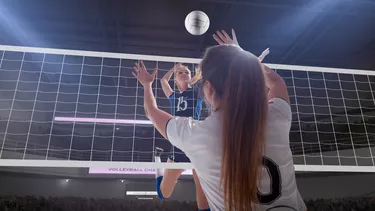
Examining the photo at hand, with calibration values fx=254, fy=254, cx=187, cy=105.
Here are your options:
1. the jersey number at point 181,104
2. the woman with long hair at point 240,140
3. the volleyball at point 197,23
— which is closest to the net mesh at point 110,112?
the volleyball at point 197,23

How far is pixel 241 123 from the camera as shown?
662 millimetres

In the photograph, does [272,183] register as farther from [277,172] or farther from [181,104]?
[181,104]

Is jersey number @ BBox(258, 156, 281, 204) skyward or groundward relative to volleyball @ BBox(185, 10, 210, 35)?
groundward

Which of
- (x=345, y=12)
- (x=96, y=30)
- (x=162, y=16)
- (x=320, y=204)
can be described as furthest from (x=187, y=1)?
(x=320, y=204)

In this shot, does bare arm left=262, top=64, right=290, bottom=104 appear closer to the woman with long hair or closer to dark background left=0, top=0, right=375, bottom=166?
the woman with long hair

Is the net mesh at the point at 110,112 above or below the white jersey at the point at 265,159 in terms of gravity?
above

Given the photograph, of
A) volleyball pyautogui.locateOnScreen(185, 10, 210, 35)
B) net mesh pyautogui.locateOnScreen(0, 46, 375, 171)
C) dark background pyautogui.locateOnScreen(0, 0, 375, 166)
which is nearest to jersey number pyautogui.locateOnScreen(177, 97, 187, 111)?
volleyball pyautogui.locateOnScreen(185, 10, 210, 35)

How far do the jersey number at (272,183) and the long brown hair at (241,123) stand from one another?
3 centimetres

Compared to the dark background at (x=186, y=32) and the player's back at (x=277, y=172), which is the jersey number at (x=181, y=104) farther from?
the dark background at (x=186, y=32)

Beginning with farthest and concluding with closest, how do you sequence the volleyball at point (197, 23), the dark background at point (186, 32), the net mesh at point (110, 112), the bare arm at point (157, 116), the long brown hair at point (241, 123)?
the net mesh at point (110, 112)
the dark background at point (186, 32)
the volleyball at point (197, 23)
the bare arm at point (157, 116)
the long brown hair at point (241, 123)

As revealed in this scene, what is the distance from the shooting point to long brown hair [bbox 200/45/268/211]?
64cm

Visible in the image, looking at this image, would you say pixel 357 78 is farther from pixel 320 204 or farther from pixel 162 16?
pixel 162 16

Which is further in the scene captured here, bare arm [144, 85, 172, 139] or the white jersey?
bare arm [144, 85, 172, 139]

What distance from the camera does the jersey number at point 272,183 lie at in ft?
2.23
